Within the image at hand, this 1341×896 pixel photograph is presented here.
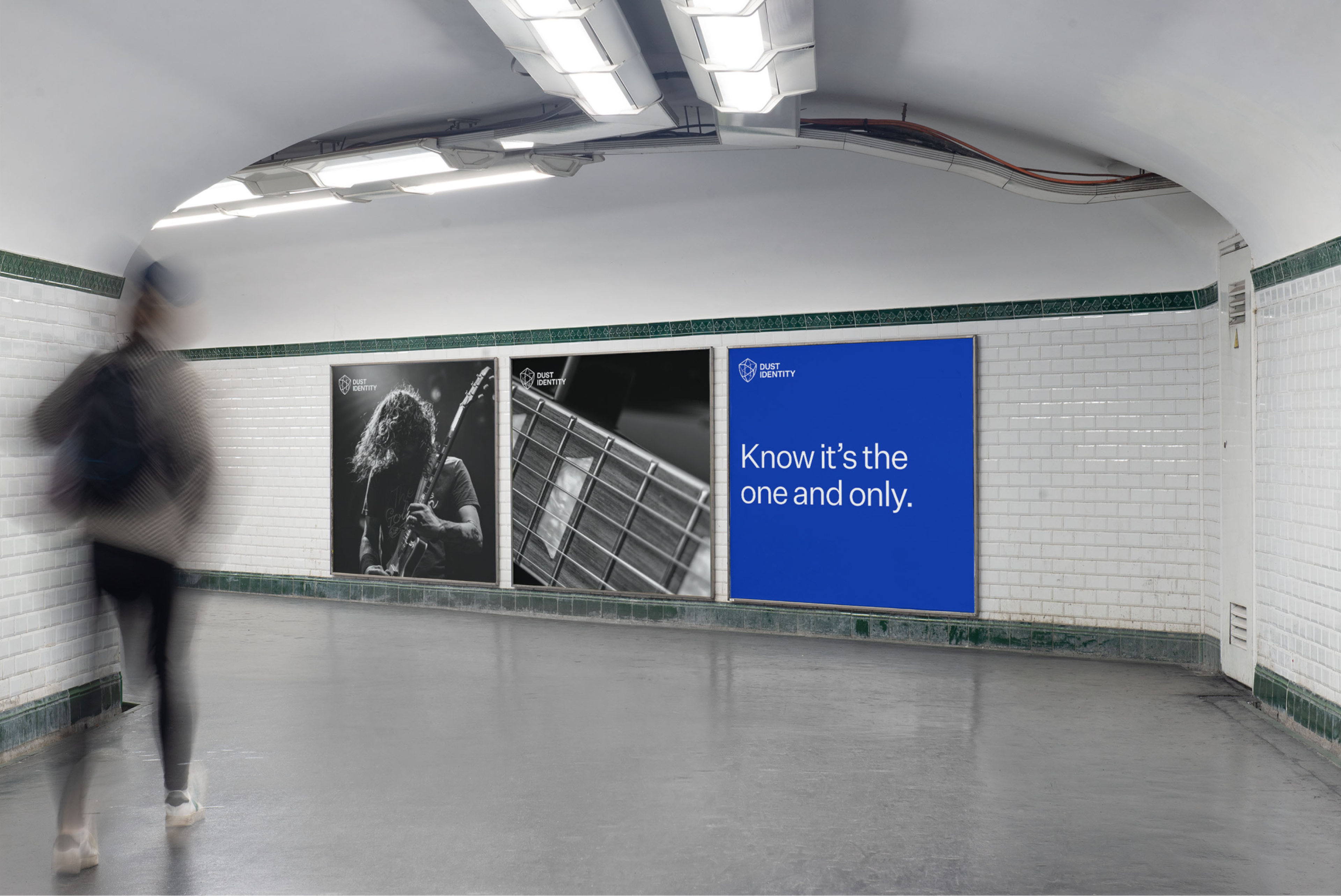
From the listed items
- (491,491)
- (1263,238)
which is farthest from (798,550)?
(1263,238)

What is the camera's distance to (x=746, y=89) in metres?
4.20

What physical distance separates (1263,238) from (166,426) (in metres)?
5.35

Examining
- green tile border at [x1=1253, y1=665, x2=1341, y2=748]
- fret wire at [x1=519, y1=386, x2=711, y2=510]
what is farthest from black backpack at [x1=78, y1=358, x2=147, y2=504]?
green tile border at [x1=1253, y1=665, x2=1341, y2=748]

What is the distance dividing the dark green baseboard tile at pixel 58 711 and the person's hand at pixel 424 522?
3.60 metres

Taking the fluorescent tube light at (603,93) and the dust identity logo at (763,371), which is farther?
the dust identity logo at (763,371)

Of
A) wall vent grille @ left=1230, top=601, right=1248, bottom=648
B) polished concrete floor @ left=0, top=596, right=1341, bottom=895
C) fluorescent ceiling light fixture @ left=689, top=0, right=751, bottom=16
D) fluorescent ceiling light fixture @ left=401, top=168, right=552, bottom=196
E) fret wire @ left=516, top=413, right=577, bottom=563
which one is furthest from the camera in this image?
fret wire @ left=516, top=413, right=577, bottom=563

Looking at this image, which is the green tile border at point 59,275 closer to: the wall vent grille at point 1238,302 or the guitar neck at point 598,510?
the guitar neck at point 598,510

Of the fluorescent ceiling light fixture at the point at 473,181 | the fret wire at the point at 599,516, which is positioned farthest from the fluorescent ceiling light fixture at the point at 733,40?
the fret wire at the point at 599,516

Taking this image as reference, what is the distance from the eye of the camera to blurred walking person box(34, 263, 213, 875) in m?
3.06

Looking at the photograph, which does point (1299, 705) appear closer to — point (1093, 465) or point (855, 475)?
point (1093, 465)

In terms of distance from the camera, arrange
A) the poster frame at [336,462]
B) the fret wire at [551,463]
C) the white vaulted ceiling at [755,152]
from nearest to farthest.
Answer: the white vaulted ceiling at [755,152], the fret wire at [551,463], the poster frame at [336,462]

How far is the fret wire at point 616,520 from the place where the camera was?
735cm

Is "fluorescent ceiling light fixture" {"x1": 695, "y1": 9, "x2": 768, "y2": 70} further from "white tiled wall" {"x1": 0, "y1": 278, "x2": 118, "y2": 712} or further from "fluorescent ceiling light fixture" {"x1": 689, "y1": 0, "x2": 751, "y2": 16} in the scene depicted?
"white tiled wall" {"x1": 0, "y1": 278, "x2": 118, "y2": 712}

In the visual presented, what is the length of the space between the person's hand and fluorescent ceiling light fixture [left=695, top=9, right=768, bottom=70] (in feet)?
18.5
